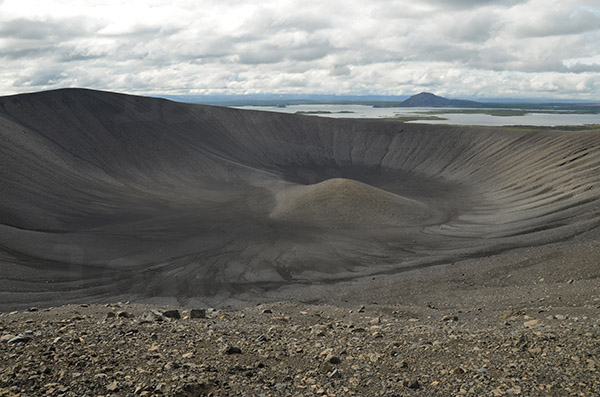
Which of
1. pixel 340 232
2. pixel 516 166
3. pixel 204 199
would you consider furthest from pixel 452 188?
pixel 204 199

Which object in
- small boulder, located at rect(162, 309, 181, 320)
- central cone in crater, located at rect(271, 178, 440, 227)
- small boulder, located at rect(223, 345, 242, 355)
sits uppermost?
small boulder, located at rect(223, 345, 242, 355)

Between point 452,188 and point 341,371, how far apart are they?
159ft

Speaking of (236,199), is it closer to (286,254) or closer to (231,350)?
(286,254)

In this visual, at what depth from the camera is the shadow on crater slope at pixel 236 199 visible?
26562mm

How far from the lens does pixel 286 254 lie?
2938 cm

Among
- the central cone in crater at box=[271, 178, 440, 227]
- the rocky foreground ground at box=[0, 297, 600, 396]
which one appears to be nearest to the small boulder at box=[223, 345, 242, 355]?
the rocky foreground ground at box=[0, 297, 600, 396]

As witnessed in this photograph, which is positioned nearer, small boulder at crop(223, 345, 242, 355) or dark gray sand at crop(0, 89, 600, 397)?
dark gray sand at crop(0, 89, 600, 397)

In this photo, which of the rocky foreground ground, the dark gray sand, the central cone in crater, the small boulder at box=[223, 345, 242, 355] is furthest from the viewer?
the central cone in crater

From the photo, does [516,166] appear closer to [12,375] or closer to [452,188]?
[452,188]

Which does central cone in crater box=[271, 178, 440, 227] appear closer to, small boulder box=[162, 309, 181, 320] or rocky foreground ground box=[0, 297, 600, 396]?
small boulder box=[162, 309, 181, 320]

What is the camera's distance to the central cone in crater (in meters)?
36.8

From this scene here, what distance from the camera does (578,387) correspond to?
22.4ft

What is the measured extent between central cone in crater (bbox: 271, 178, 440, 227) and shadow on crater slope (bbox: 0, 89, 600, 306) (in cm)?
17

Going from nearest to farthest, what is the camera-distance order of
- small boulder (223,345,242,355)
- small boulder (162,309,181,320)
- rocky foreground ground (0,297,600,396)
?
1. rocky foreground ground (0,297,600,396)
2. small boulder (223,345,242,355)
3. small boulder (162,309,181,320)
